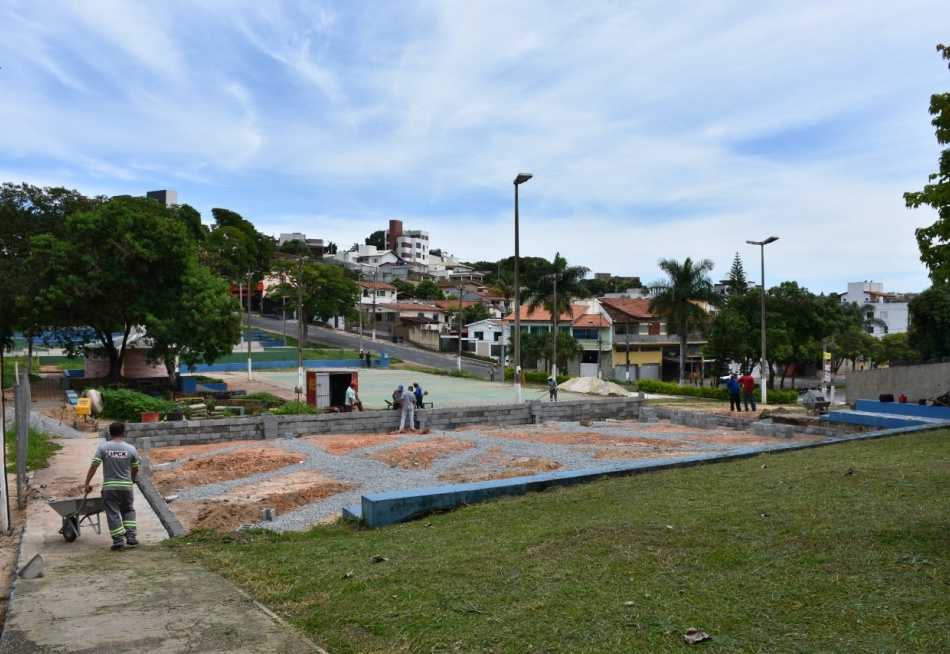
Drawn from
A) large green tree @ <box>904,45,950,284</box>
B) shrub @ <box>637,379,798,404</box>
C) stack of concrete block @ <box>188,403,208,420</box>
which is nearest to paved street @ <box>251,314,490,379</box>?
shrub @ <box>637,379,798,404</box>

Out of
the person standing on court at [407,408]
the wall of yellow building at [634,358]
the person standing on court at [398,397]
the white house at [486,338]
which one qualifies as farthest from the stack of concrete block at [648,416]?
the white house at [486,338]

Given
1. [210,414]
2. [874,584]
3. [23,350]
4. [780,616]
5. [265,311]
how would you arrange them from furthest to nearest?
1. [265,311]
2. [23,350]
3. [210,414]
4. [874,584]
5. [780,616]

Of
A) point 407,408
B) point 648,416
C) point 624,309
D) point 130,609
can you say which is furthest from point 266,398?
point 624,309

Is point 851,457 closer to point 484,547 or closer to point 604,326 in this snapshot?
point 484,547

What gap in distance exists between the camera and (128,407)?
23.4 meters

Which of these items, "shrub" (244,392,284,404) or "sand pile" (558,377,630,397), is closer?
"shrub" (244,392,284,404)

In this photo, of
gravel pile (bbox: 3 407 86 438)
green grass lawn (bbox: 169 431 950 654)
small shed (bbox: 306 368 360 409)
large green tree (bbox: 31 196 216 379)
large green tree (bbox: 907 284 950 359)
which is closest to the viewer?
green grass lawn (bbox: 169 431 950 654)

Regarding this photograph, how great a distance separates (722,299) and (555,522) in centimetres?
4811

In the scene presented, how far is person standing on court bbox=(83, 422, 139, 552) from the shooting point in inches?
316

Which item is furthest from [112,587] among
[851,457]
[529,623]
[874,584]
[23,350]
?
[23,350]

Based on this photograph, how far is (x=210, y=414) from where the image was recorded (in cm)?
2475

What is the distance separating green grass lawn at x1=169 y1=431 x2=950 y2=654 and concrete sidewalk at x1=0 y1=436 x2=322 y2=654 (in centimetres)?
27

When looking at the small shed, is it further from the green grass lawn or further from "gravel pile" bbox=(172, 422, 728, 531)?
the green grass lawn

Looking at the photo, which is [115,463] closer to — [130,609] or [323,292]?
[130,609]
